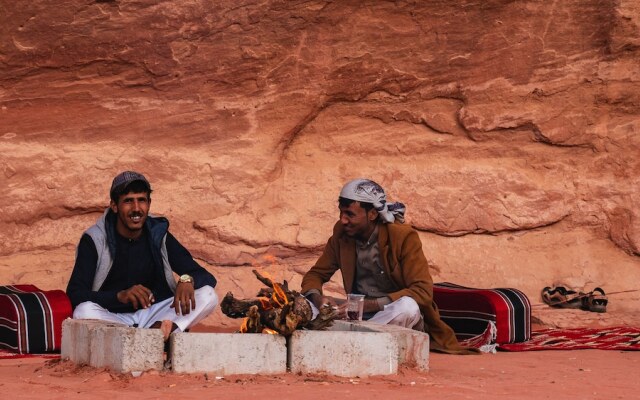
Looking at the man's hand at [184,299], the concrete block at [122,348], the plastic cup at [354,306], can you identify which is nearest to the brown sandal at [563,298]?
the plastic cup at [354,306]

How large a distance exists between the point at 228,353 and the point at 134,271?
1.71 meters

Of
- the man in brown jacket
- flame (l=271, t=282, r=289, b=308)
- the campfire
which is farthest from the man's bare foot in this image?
the man in brown jacket

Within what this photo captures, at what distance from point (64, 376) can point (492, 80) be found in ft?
18.7

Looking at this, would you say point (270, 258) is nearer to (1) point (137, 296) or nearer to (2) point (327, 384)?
(1) point (137, 296)

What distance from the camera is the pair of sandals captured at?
35.0 feet

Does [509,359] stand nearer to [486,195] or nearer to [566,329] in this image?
[566,329]

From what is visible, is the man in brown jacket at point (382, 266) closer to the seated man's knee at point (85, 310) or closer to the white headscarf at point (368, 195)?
the white headscarf at point (368, 195)

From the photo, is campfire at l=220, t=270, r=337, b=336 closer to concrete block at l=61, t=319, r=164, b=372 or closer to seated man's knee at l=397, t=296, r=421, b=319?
concrete block at l=61, t=319, r=164, b=372

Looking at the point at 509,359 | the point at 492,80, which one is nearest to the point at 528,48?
the point at 492,80

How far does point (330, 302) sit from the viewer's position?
810cm

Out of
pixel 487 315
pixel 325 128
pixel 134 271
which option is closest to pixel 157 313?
pixel 134 271

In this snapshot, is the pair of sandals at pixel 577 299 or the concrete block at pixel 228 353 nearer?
the concrete block at pixel 228 353

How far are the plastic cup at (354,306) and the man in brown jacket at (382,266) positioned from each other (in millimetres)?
336

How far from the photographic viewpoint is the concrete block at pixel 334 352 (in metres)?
6.80
